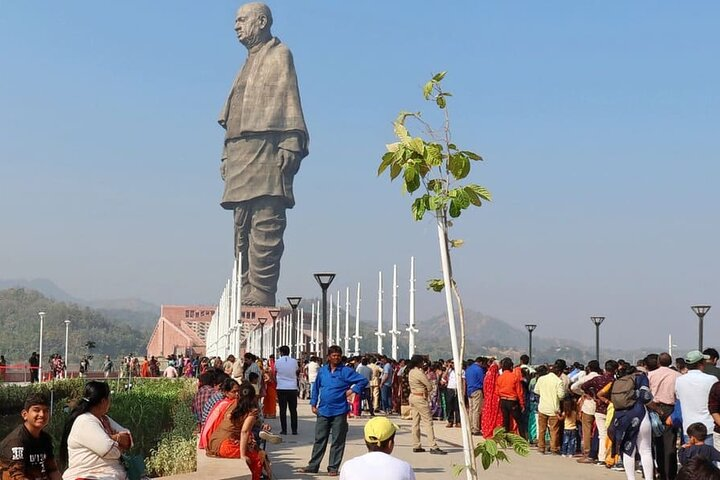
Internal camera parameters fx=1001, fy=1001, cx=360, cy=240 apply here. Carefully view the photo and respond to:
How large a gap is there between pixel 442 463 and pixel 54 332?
4702 inches

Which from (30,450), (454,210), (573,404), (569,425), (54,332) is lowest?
(569,425)

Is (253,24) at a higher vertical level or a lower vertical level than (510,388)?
higher

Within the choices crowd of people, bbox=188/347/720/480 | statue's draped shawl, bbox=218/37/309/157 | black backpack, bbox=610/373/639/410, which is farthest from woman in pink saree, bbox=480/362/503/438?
statue's draped shawl, bbox=218/37/309/157

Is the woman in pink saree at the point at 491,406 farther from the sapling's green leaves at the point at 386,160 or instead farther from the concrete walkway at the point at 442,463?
the sapling's green leaves at the point at 386,160

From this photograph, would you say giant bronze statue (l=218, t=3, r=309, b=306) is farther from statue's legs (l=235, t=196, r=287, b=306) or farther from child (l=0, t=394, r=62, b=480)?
child (l=0, t=394, r=62, b=480)

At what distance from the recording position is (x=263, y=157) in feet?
260

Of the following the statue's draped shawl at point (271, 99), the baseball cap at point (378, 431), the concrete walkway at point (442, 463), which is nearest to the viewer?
the baseball cap at point (378, 431)

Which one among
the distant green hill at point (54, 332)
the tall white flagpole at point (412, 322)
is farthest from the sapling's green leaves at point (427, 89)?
the distant green hill at point (54, 332)

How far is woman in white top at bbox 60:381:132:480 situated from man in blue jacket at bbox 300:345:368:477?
5364mm

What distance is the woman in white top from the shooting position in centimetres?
574

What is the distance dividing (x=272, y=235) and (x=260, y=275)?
3313mm

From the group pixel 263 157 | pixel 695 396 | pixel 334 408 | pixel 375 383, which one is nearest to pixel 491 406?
pixel 334 408

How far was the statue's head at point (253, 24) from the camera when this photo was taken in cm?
8181

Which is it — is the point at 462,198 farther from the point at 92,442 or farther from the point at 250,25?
the point at 250,25
